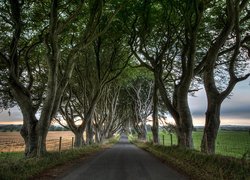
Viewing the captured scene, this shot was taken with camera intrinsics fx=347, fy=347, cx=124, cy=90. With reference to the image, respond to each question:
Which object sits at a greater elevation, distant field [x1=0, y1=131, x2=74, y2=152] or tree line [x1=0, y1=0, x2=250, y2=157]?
tree line [x1=0, y1=0, x2=250, y2=157]

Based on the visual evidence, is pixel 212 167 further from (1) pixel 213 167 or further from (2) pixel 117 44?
(2) pixel 117 44

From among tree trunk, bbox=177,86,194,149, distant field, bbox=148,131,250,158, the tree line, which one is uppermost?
the tree line

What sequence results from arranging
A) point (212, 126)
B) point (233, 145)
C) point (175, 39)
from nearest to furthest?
point (212, 126) → point (175, 39) → point (233, 145)

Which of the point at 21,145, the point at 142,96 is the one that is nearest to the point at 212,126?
the point at 21,145

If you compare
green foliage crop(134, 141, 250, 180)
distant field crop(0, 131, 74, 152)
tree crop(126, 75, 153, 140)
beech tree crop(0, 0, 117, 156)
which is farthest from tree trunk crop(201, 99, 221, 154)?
tree crop(126, 75, 153, 140)

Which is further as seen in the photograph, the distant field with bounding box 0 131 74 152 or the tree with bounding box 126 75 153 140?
Answer: the tree with bounding box 126 75 153 140

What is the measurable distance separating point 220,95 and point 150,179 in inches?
323

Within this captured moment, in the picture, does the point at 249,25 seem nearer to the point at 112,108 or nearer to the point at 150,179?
the point at 150,179

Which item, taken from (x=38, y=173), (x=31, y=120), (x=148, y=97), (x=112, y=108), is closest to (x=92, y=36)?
(x=31, y=120)

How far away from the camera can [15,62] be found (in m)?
18.0

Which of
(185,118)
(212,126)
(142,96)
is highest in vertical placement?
(142,96)

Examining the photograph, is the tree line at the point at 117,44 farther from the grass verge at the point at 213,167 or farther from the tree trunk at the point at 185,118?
the grass verge at the point at 213,167

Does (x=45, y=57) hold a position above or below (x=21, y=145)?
above

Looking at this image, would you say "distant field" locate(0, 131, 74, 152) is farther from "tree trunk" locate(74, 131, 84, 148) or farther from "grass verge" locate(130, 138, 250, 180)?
"grass verge" locate(130, 138, 250, 180)
